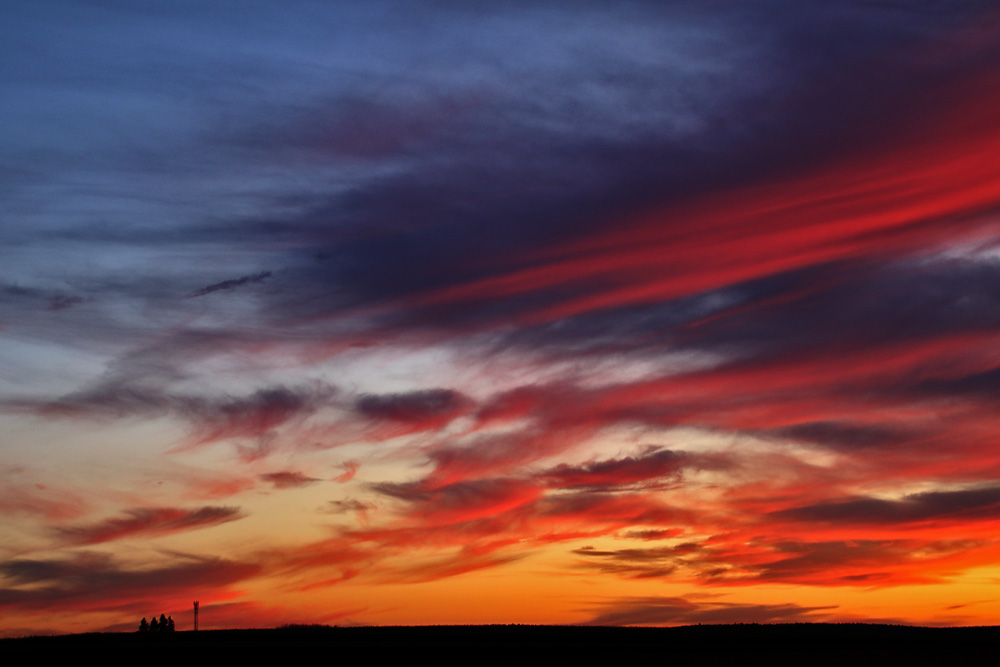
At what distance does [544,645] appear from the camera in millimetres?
98375

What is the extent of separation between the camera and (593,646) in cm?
9781

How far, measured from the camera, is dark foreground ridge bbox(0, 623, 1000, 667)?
84188mm

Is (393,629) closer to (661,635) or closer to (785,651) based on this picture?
(661,635)

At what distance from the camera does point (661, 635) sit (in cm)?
12725

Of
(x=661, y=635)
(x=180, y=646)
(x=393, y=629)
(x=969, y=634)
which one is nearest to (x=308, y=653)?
(x=180, y=646)

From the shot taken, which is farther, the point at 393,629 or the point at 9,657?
the point at 393,629

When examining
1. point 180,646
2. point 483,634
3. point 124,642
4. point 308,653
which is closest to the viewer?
point 308,653

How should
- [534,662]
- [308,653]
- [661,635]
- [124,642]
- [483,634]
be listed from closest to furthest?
[534,662] < [308,653] < [124,642] < [483,634] < [661,635]

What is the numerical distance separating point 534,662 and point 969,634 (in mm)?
78870

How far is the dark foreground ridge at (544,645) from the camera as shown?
84.2 m

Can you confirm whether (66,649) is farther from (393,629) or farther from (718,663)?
(718,663)

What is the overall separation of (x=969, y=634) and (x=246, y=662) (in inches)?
3771

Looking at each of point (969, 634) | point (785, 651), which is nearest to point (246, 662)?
point (785, 651)

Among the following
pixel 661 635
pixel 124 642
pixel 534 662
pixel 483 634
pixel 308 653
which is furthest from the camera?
pixel 661 635
